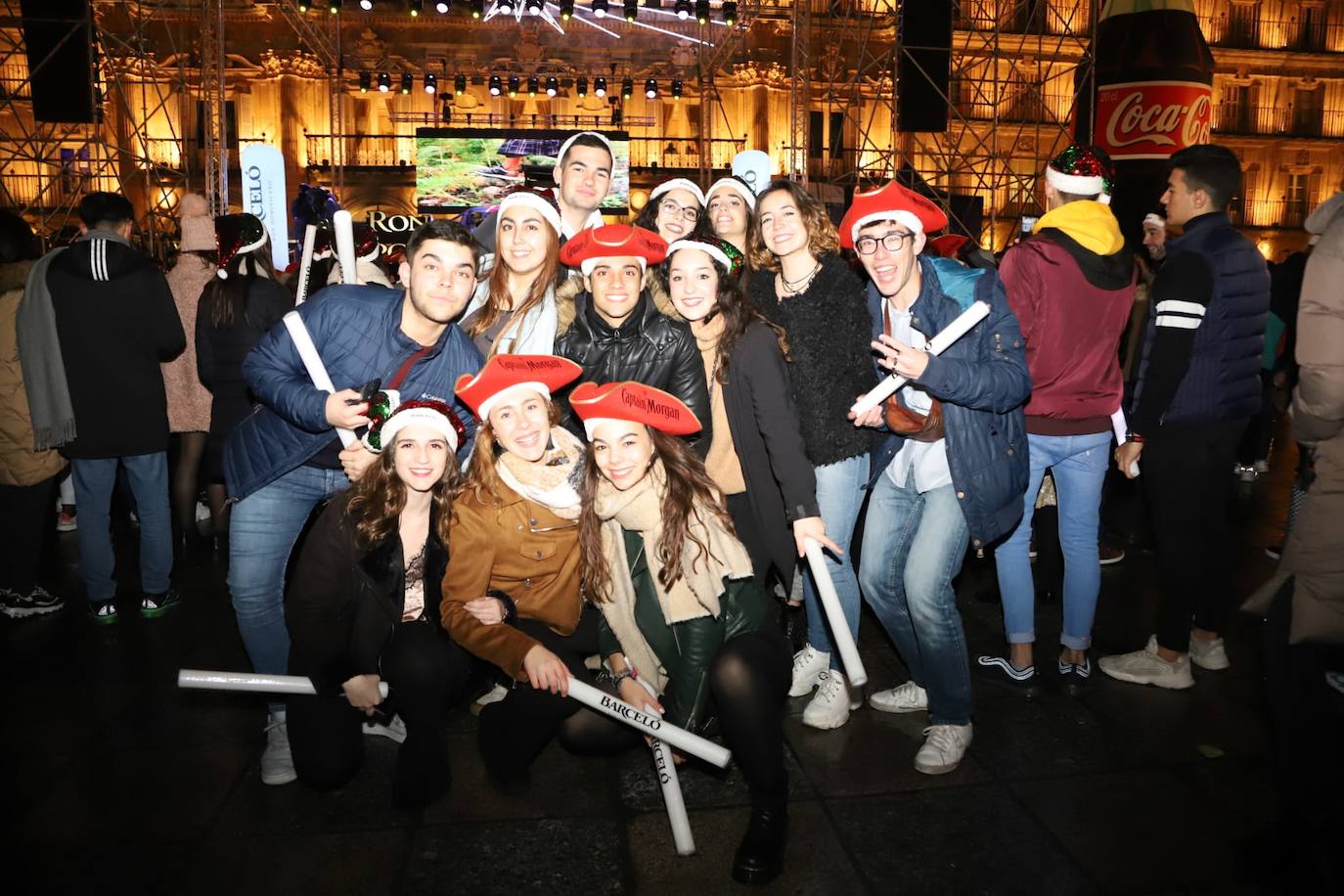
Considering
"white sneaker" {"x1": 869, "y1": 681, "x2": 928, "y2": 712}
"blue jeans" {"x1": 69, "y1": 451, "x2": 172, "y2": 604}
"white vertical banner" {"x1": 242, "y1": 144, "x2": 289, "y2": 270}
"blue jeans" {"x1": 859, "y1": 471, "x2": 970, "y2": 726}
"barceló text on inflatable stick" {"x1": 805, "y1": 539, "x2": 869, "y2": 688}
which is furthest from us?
"white vertical banner" {"x1": 242, "y1": 144, "x2": 289, "y2": 270}

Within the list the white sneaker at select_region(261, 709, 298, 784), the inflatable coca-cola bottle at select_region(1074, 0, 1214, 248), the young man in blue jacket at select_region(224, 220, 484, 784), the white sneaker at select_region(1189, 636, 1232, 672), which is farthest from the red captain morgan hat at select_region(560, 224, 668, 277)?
the inflatable coca-cola bottle at select_region(1074, 0, 1214, 248)

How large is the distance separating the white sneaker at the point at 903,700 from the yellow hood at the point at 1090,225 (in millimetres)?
1915

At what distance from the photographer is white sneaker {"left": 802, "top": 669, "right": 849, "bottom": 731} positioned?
3.64 m

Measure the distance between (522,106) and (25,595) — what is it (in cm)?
2585

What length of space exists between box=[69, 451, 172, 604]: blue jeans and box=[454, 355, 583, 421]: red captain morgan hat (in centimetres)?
277

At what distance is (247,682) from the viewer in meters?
2.93

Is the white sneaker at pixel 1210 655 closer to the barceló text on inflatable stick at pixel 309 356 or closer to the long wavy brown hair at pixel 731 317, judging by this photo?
the long wavy brown hair at pixel 731 317

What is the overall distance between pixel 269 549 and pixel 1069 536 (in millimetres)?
3151

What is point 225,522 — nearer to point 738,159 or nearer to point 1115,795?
point 738,159

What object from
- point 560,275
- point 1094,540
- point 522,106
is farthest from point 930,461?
point 522,106

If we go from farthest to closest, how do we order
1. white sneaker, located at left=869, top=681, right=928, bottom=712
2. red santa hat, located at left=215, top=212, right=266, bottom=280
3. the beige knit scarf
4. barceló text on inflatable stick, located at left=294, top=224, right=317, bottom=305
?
1. red santa hat, located at left=215, top=212, right=266, bottom=280
2. barceló text on inflatable stick, located at left=294, top=224, right=317, bottom=305
3. white sneaker, located at left=869, top=681, right=928, bottom=712
4. the beige knit scarf

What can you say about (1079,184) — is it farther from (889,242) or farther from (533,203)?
(533,203)


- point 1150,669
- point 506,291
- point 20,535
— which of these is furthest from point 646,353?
point 20,535

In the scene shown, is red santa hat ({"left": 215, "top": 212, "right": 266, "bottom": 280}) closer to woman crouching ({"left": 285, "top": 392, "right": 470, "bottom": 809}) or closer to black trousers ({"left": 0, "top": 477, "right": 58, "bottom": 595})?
black trousers ({"left": 0, "top": 477, "right": 58, "bottom": 595})
